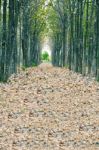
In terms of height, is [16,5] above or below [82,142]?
above

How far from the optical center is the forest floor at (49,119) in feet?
30.5

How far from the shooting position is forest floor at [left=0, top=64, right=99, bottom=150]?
930 centimetres

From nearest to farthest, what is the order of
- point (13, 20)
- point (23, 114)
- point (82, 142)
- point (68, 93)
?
1. point (82, 142)
2. point (23, 114)
3. point (68, 93)
4. point (13, 20)

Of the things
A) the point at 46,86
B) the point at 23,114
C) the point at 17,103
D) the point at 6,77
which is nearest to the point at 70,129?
the point at 23,114

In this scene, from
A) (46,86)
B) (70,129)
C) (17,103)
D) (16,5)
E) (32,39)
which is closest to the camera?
(70,129)

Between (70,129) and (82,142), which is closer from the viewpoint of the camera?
(82,142)

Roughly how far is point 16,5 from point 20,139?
19891 mm

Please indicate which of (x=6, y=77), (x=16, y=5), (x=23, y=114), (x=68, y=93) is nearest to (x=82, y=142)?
(x=23, y=114)

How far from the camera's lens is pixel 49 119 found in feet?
39.0

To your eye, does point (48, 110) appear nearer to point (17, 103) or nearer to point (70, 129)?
point (17, 103)

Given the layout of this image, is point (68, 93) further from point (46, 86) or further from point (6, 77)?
point (6, 77)

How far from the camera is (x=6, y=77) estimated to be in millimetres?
22422

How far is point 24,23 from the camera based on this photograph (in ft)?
135

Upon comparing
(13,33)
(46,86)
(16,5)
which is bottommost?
(46,86)
